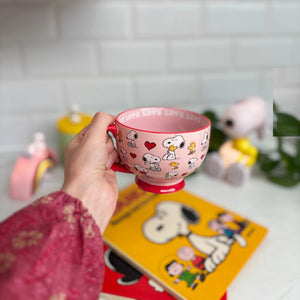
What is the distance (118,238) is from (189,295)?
0.17 m

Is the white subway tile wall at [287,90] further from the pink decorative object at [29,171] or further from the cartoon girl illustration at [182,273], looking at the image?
the pink decorative object at [29,171]

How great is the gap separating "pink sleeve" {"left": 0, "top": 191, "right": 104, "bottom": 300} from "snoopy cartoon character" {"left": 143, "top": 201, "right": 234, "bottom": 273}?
0.71ft

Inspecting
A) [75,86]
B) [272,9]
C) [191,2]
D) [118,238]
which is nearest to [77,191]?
[118,238]

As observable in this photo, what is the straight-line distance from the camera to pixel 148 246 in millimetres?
558

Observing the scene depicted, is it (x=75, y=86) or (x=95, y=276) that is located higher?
(x=75, y=86)

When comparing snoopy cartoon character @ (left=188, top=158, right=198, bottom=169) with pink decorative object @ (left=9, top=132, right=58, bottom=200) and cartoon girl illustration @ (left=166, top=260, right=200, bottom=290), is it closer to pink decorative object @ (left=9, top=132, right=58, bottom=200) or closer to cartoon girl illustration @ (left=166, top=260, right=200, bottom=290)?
cartoon girl illustration @ (left=166, top=260, right=200, bottom=290)

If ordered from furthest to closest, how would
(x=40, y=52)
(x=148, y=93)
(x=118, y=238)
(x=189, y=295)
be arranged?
(x=148, y=93)
(x=40, y=52)
(x=118, y=238)
(x=189, y=295)

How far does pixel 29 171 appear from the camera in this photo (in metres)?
0.75

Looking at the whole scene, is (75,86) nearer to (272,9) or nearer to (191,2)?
(191,2)

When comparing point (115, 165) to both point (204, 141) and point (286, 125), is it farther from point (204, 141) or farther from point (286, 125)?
point (286, 125)

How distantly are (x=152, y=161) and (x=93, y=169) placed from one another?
10 centimetres

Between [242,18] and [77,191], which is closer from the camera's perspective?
[77,191]

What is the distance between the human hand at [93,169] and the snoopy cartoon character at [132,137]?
0.06m

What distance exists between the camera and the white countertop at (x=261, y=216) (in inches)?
19.6
